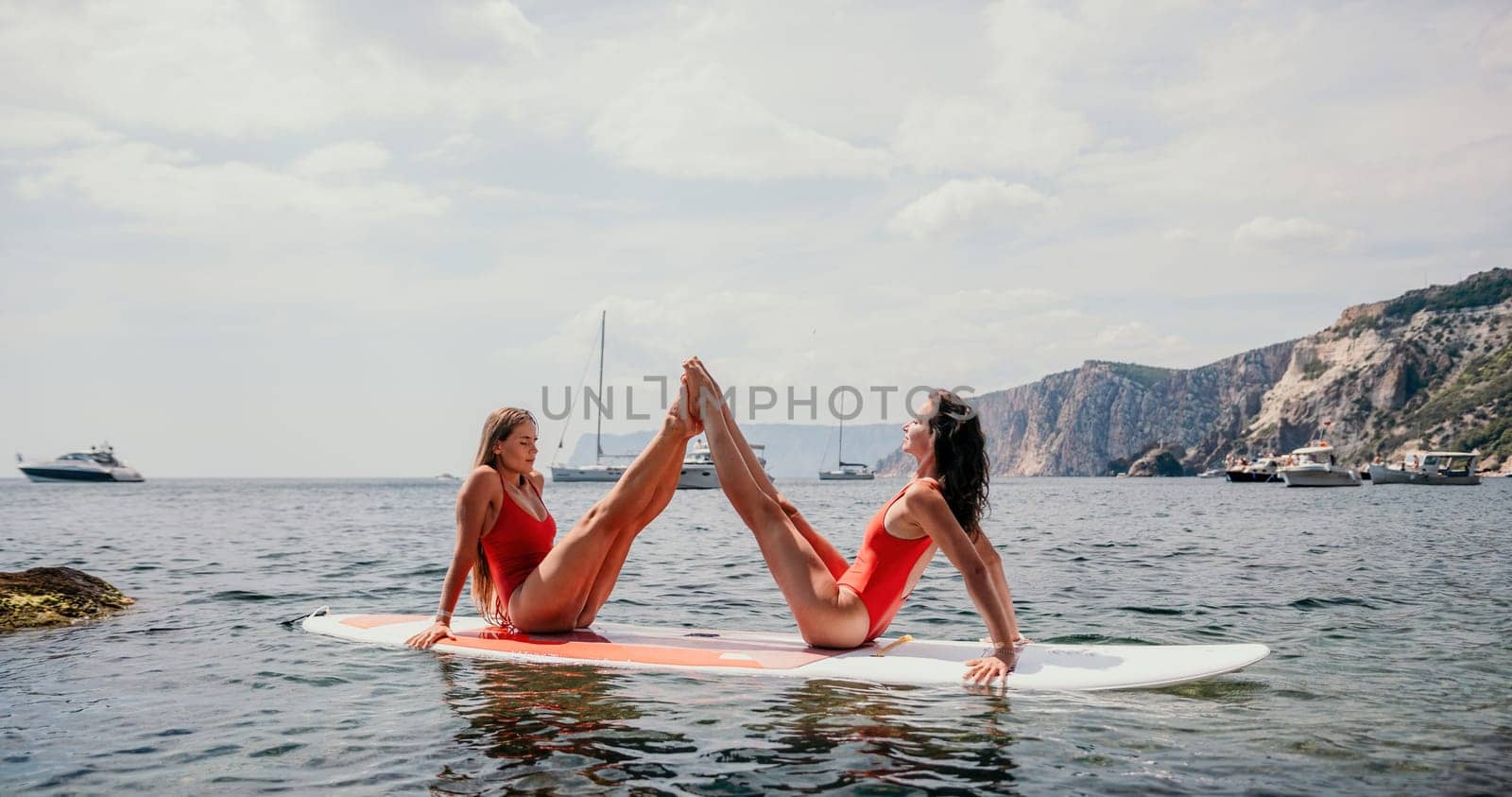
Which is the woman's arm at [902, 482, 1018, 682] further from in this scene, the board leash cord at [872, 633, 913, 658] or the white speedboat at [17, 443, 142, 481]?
the white speedboat at [17, 443, 142, 481]

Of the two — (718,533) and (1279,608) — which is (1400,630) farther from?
(718,533)

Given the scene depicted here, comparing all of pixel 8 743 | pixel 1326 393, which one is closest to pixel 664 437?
pixel 8 743

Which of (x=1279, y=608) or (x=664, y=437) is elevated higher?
(x=664, y=437)

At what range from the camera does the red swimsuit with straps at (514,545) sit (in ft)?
23.7

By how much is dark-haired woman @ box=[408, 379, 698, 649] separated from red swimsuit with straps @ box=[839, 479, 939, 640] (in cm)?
137

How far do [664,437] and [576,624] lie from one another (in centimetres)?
233

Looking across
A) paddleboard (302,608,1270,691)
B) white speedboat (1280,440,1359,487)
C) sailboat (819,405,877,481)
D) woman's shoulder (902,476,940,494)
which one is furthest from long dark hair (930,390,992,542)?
sailboat (819,405,877,481)

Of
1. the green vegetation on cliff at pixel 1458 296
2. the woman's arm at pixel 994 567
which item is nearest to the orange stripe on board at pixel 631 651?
the woman's arm at pixel 994 567

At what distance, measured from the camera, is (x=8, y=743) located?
5.41 meters

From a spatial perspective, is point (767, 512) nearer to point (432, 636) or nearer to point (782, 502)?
point (782, 502)

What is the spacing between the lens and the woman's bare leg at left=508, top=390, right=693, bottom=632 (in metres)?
6.48

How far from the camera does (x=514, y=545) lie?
731cm

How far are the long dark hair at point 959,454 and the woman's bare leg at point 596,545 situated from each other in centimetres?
164

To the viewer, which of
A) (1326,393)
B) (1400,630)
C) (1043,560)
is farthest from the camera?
(1326,393)
